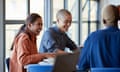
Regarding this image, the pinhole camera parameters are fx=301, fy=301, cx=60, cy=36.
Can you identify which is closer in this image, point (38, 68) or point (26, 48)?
point (38, 68)

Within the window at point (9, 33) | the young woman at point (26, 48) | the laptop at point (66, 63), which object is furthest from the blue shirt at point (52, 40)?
the window at point (9, 33)

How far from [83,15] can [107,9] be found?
5.47 meters

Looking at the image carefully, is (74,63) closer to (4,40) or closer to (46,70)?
(46,70)

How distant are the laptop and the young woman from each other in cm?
64

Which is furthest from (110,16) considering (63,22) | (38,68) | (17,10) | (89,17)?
(89,17)

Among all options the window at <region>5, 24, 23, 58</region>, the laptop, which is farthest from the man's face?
the window at <region>5, 24, 23, 58</region>

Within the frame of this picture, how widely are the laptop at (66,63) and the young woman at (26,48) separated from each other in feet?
2.12

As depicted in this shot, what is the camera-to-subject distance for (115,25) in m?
2.60

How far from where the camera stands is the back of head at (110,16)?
2.59 m

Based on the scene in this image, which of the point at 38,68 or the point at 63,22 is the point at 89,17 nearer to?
the point at 63,22

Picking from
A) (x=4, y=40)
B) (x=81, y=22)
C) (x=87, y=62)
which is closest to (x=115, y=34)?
(x=87, y=62)

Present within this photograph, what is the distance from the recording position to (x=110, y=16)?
2584 mm

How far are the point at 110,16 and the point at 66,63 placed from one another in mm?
600

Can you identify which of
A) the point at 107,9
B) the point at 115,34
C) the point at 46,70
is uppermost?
the point at 107,9
